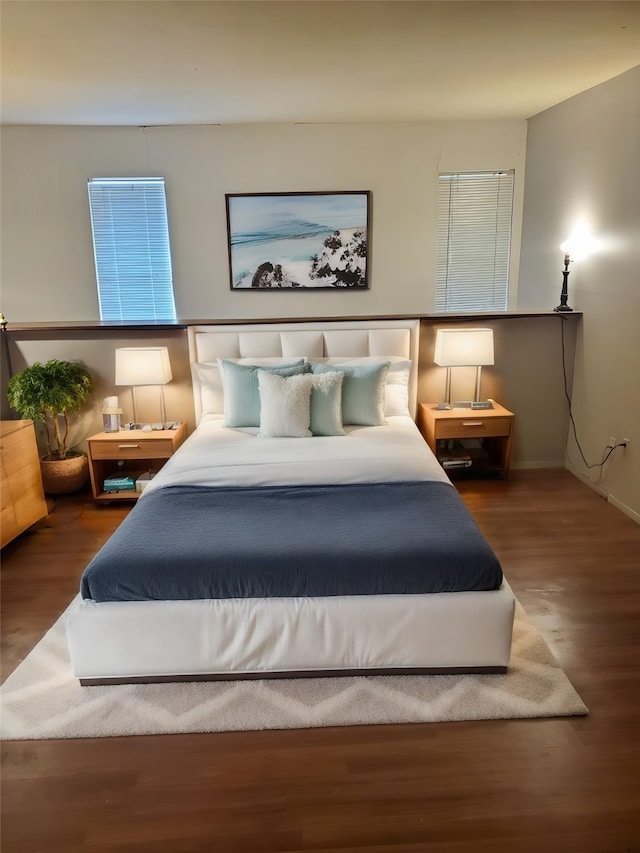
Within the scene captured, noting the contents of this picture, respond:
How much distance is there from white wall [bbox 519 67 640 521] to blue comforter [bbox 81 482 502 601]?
185cm

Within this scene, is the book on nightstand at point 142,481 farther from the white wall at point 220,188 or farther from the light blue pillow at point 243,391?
the white wall at point 220,188

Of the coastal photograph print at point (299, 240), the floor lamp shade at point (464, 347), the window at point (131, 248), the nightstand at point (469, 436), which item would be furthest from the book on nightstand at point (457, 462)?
the window at point (131, 248)

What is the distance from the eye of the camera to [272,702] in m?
2.19

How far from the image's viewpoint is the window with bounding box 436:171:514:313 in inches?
211

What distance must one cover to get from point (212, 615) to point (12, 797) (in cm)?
80

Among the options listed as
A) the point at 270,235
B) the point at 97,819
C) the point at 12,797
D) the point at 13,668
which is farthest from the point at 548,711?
the point at 270,235

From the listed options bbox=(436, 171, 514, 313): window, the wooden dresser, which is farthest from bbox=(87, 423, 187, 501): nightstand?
bbox=(436, 171, 514, 313): window

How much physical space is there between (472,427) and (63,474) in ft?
9.09

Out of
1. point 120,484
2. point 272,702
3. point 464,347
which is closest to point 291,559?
point 272,702

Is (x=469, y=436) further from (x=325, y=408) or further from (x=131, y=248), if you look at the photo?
(x=131, y=248)

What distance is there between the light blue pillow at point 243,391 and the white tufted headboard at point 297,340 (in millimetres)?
332

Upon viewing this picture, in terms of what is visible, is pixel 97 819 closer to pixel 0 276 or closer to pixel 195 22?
pixel 195 22

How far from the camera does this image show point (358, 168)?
17.3ft

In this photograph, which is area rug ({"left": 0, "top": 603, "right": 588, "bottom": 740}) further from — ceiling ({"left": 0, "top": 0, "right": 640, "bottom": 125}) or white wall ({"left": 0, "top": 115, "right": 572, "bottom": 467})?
white wall ({"left": 0, "top": 115, "right": 572, "bottom": 467})
